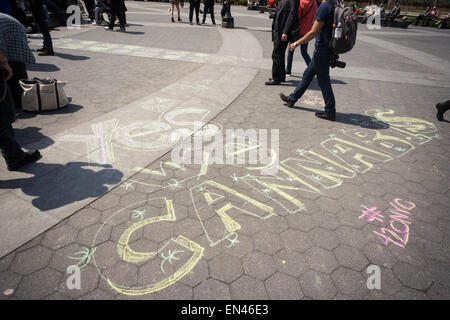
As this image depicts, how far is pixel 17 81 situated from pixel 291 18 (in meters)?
5.36

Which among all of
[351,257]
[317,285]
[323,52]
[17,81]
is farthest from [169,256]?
[17,81]

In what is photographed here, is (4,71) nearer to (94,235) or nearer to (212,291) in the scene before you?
(94,235)

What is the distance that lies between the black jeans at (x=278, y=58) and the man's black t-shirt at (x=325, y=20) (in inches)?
70.8

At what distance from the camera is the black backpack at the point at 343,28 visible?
396 centimetres

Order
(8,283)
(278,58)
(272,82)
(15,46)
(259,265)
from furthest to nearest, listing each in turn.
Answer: (272,82) → (278,58) → (15,46) → (259,265) → (8,283)

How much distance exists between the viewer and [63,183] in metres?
2.99

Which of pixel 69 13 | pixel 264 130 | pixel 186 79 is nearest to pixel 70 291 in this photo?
pixel 264 130

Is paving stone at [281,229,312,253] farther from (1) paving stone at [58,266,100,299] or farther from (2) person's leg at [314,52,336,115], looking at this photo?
(2) person's leg at [314,52,336,115]

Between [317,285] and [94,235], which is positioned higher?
[94,235]

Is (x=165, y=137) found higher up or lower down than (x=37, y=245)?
higher up

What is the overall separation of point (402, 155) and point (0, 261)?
16.0 feet

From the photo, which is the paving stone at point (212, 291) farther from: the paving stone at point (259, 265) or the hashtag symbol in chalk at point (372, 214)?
the hashtag symbol in chalk at point (372, 214)
